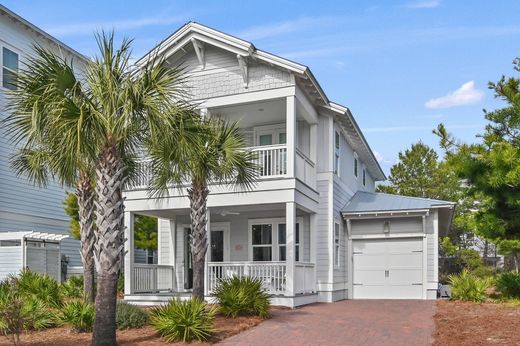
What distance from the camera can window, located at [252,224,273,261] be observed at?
61.1 ft

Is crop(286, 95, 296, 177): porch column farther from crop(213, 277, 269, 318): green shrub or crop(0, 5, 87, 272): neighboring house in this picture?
crop(0, 5, 87, 272): neighboring house

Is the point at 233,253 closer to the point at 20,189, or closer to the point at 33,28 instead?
the point at 20,189

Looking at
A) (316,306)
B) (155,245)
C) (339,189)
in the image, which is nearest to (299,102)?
(339,189)

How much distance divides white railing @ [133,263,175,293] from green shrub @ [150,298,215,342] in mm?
6868

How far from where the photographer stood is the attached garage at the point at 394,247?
1942 cm

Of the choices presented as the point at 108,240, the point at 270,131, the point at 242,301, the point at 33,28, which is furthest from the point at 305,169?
Result: the point at 33,28

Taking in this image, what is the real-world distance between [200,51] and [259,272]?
7.42 metres

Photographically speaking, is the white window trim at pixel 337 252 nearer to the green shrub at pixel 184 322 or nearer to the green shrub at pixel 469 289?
the green shrub at pixel 469 289

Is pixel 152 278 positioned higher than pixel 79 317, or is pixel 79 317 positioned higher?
pixel 79 317

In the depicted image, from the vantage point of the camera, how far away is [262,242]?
18828mm

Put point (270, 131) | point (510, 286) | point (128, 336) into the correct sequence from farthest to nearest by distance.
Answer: point (270, 131), point (510, 286), point (128, 336)

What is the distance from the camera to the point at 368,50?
14703 millimetres

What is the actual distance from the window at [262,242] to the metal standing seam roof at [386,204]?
3351mm

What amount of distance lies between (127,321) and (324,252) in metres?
8.60
